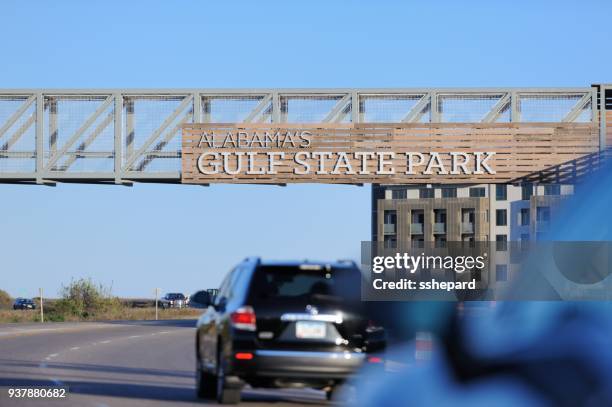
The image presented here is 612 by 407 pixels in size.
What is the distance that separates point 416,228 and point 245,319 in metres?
127

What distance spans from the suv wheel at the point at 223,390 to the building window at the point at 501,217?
132 metres

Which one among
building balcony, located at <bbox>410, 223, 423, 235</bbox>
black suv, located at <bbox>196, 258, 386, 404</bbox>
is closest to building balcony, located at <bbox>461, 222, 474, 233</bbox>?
building balcony, located at <bbox>410, 223, 423, 235</bbox>

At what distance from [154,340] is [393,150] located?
14998mm

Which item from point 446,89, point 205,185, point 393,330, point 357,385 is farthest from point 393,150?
point 393,330

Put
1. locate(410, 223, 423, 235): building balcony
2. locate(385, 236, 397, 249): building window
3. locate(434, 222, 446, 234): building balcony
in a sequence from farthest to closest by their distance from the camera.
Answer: locate(434, 222, 446, 234): building balcony
locate(410, 223, 423, 235): building balcony
locate(385, 236, 397, 249): building window

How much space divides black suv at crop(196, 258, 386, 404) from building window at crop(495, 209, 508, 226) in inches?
5209

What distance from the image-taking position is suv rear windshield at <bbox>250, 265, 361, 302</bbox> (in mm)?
14273

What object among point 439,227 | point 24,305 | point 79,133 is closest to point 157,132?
point 79,133

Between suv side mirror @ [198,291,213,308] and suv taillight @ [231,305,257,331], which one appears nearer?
suv taillight @ [231,305,257,331]

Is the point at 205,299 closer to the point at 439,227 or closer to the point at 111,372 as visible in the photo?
the point at 111,372

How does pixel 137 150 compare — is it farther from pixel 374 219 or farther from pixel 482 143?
pixel 374 219

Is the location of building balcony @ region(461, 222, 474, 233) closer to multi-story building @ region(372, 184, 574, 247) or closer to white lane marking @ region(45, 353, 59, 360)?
multi-story building @ region(372, 184, 574, 247)

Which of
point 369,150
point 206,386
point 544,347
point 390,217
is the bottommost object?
point 206,386

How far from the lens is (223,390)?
14773 millimetres
